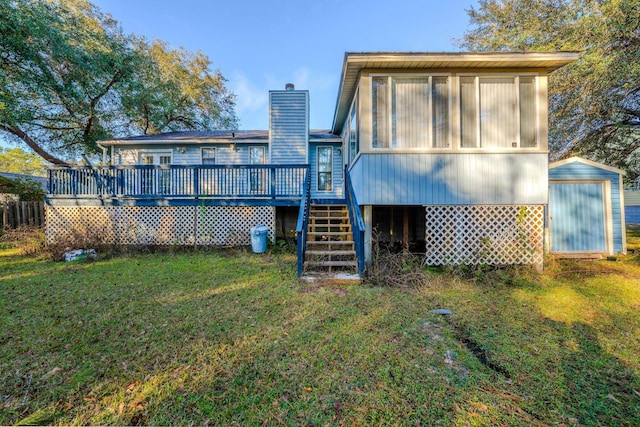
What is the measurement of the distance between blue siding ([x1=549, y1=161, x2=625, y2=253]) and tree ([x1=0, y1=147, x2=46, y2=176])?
157 feet

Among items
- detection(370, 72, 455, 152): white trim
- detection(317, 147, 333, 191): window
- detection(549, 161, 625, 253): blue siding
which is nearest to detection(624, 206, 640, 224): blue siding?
detection(549, 161, 625, 253): blue siding

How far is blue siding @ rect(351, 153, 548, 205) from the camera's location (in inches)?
225

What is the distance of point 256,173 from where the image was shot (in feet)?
28.6

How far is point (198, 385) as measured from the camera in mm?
Answer: 2223

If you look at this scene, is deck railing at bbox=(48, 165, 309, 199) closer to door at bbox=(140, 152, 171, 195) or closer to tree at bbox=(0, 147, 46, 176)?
door at bbox=(140, 152, 171, 195)

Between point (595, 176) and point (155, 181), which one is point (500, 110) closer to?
point (595, 176)

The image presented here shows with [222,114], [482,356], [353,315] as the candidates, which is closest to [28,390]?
[353,315]

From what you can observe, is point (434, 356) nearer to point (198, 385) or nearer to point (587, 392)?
point (587, 392)

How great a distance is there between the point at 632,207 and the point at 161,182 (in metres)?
33.9

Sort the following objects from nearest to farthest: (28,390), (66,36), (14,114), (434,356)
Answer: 1. (28,390)
2. (434,356)
3. (14,114)
4. (66,36)

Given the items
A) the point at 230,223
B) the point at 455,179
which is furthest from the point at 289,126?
the point at 455,179

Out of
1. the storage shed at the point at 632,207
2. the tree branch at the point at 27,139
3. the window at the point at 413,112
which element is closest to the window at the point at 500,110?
the window at the point at 413,112

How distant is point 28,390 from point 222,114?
78.9ft

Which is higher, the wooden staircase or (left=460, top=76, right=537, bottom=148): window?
(left=460, top=76, right=537, bottom=148): window
